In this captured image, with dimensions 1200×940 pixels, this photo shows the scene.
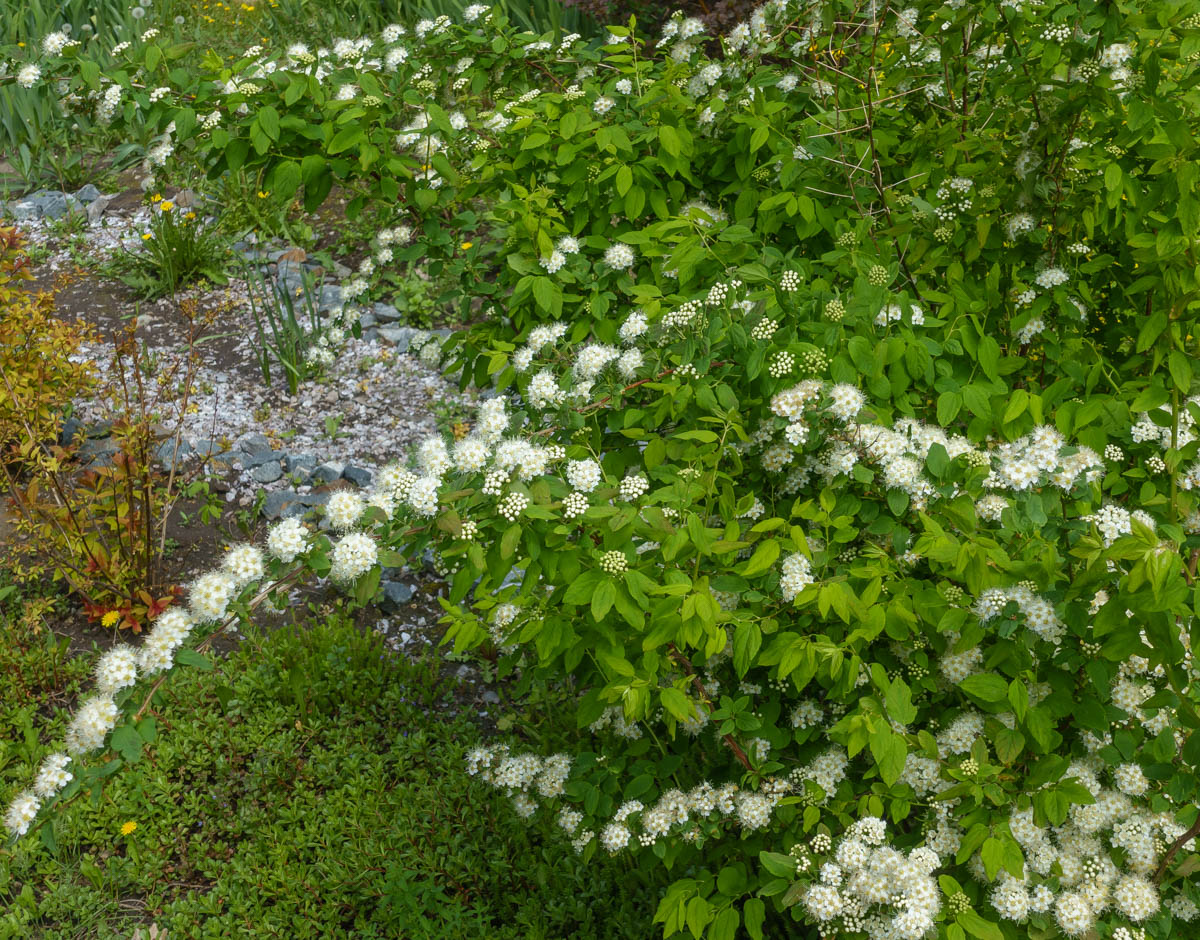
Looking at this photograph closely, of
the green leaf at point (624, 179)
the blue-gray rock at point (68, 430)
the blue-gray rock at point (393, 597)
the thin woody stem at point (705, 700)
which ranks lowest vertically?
the blue-gray rock at point (393, 597)

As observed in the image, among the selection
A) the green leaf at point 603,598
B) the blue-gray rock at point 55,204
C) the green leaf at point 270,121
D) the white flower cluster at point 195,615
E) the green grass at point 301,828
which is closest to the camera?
the green leaf at point 603,598

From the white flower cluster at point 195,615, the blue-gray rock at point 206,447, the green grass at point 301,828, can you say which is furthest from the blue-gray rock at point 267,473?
the white flower cluster at point 195,615

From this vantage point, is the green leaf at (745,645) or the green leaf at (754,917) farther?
→ the green leaf at (754,917)

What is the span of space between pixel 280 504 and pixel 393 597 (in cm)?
68

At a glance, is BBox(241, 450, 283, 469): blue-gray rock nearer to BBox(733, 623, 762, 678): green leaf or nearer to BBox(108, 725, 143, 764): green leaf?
BBox(108, 725, 143, 764): green leaf

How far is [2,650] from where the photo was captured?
10.7ft

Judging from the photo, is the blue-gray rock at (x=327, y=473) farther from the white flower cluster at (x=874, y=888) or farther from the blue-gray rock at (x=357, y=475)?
the white flower cluster at (x=874, y=888)

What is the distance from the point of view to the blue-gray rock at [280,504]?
3.92 metres

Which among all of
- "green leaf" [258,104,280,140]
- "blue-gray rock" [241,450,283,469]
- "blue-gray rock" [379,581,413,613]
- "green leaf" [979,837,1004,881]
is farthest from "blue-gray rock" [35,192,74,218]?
"green leaf" [979,837,1004,881]

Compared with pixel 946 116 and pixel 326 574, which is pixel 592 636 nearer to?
pixel 326 574

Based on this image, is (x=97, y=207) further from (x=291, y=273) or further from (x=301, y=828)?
(x=301, y=828)

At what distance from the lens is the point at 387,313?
510cm

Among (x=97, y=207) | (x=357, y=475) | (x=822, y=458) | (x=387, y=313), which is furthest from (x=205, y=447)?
(x=822, y=458)

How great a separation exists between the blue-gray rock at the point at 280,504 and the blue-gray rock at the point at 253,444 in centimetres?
29
